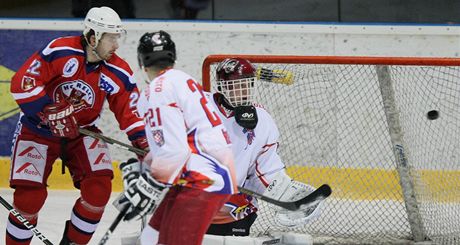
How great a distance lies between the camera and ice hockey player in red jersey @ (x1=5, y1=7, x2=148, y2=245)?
4.36m

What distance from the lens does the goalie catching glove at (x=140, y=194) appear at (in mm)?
3299

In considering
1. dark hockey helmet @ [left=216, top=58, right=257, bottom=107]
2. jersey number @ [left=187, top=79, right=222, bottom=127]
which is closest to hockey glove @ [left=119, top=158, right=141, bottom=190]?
jersey number @ [left=187, top=79, right=222, bottom=127]

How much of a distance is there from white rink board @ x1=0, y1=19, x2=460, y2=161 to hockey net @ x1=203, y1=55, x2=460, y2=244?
0.27 meters

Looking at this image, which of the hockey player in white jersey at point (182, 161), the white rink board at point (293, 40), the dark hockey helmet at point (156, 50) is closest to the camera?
the hockey player in white jersey at point (182, 161)

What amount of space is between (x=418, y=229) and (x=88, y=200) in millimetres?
1665

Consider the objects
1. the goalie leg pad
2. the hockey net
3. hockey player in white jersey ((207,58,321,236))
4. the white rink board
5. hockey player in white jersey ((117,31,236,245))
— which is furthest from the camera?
the white rink board

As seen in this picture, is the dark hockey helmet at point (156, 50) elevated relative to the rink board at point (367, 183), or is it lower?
elevated

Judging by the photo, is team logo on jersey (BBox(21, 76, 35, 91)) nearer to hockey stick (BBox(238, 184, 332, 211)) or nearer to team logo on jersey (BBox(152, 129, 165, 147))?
hockey stick (BBox(238, 184, 332, 211))

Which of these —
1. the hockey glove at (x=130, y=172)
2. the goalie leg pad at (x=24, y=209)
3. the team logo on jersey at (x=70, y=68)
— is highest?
the team logo on jersey at (x=70, y=68)

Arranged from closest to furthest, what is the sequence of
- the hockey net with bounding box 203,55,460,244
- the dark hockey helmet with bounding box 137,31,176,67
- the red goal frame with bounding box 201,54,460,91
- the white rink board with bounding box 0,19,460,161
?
the dark hockey helmet with bounding box 137,31,176,67 < the red goal frame with bounding box 201,54,460,91 < the hockey net with bounding box 203,55,460,244 < the white rink board with bounding box 0,19,460,161

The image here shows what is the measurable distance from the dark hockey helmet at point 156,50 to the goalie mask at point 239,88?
670 millimetres

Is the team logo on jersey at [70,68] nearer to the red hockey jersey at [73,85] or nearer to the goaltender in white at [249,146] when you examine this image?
the red hockey jersey at [73,85]

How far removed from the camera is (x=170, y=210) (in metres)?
3.39

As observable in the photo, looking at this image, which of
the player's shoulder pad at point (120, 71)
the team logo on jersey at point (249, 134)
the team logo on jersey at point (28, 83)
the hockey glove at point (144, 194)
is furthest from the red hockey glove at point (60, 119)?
the hockey glove at point (144, 194)
